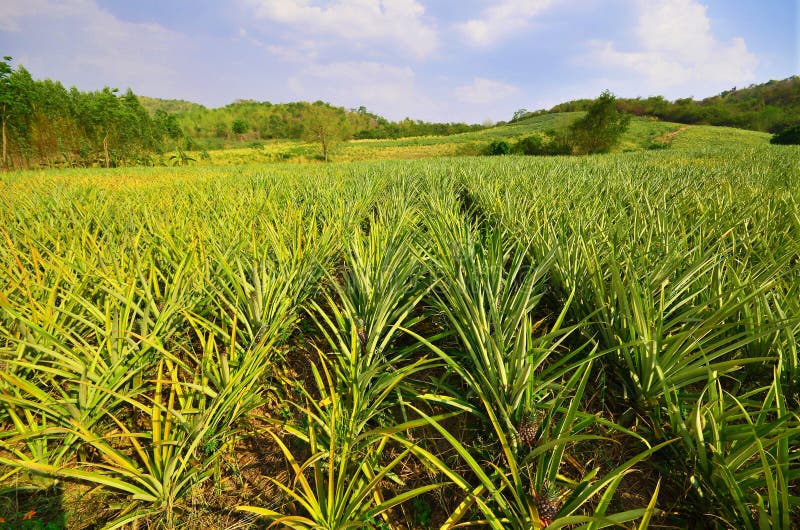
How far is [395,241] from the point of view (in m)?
1.98

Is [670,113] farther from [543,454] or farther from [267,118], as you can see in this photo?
[267,118]

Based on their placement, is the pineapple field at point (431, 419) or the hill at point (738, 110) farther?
the hill at point (738, 110)

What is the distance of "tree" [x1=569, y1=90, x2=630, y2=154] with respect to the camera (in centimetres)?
2144

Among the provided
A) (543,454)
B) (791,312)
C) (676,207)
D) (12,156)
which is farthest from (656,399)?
(12,156)

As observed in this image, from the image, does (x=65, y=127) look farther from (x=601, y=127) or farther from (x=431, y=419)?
(x=601, y=127)

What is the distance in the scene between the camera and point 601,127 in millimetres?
21828

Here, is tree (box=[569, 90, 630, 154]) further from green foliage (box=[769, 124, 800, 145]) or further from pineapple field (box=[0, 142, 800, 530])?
pineapple field (box=[0, 142, 800, 530])

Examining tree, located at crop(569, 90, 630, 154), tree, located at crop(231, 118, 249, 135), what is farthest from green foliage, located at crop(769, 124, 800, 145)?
tree, located at crop(231, 118, 249, 135)

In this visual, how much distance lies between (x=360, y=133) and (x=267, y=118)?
25808 millimetres

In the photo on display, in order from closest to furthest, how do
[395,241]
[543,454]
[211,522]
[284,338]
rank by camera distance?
1. [543,454]
2. [211,522]
3. [284,338]
4. [395,241]

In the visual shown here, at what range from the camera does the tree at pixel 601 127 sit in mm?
21438

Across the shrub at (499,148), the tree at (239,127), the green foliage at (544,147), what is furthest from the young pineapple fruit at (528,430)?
the tree at (239,127)

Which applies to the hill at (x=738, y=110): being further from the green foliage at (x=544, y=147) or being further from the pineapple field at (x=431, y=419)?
the pineapple field at (x=431, y=419)

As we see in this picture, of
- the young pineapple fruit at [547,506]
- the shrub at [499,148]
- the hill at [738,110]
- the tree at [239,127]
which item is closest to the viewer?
the young pineapple fruit at [547,506]
